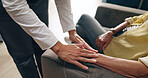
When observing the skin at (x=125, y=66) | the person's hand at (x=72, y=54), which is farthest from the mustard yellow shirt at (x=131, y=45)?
the person's hand at (x=72, y=54)

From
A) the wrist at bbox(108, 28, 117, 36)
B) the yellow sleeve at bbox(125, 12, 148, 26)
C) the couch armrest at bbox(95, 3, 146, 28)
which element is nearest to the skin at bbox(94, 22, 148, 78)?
the wrist at bbox(108, 28, 117, 36)

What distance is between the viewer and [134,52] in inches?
32.0

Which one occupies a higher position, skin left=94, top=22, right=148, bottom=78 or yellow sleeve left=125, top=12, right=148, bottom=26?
skin left=94, top=22, right=148, bottom=78

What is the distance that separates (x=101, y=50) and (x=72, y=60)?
1.49ft

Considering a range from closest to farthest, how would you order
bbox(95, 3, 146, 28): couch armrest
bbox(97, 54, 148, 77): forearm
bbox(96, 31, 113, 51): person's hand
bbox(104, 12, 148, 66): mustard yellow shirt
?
bbox(97, 54, 148, 77): forearm → bbox(104, 12, 148, 66): mustard yellow shirt → bbox(96, 31, 113, 51): person's hand → bbox(95, 3, 146, 28): couch armrest

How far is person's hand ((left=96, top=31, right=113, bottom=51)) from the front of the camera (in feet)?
3.17

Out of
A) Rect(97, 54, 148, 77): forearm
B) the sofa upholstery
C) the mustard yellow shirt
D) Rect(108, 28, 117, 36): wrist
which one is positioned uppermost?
the sofa upholstery

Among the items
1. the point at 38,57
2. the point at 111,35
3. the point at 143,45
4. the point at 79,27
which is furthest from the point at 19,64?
the point at 143,45

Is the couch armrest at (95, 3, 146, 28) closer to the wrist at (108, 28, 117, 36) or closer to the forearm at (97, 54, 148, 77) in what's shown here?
the wrist at (108, 28, 117, 36)

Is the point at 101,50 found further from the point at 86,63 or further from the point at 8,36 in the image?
the point at 8,36

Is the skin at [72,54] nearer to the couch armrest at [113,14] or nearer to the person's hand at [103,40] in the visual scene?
the person's hand at [103,40]

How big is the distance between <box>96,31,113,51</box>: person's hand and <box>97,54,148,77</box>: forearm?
0.36 m

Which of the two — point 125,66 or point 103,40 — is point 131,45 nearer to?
point 103,40

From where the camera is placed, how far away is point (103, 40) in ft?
3.16
